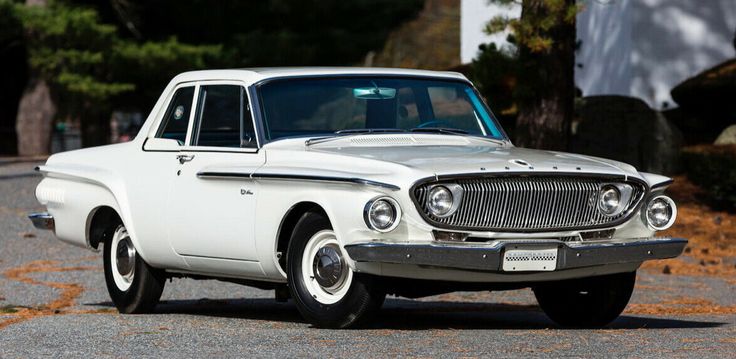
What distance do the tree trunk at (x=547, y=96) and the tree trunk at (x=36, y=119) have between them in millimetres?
21078

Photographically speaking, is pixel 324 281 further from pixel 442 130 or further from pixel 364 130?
pixel 442 130

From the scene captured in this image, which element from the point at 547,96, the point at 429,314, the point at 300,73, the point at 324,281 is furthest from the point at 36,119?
the point at 324,281

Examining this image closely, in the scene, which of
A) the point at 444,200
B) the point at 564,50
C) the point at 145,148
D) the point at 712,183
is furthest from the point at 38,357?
the point at 712,183

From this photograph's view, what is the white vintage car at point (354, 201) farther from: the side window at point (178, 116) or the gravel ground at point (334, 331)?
the gravel ground at point (334, 331)

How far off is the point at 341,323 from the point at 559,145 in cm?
1058

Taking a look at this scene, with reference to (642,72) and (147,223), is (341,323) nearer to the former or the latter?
(147,223)

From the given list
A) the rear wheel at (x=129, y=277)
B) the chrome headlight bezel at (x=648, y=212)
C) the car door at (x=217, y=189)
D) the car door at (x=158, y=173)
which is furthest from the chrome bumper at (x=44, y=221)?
the chrome headlight bezel at (x=648, y=212)

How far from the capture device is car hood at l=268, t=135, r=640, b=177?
27.1 ft

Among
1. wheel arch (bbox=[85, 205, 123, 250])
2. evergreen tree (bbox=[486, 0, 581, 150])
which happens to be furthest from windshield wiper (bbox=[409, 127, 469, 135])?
evergreen tree (bbox=[486, 0, 581, 150])

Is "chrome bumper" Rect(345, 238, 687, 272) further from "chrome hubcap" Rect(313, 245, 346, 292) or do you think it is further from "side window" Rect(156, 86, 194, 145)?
"side window" Rect(156, 86, 194, 145)

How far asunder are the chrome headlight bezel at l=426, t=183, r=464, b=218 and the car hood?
0.30 ft

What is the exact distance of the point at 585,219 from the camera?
8.64 meters

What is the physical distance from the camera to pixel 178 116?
34.2 feet

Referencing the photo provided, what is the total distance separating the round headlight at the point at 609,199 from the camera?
8727mm
